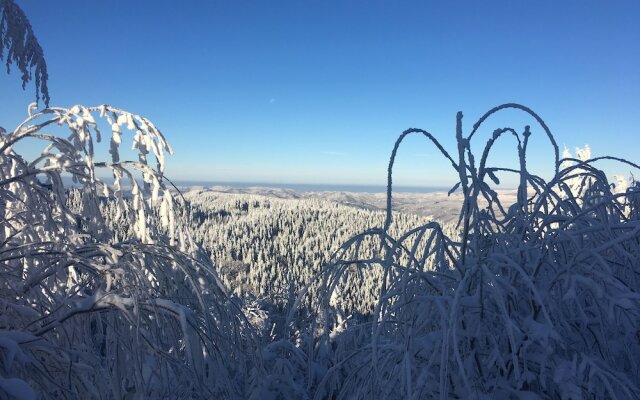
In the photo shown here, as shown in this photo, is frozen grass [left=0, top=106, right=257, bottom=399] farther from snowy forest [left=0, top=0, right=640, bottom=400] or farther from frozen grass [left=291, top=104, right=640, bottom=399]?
frozen grass [left=291, top=104, right=640, bottom=399]

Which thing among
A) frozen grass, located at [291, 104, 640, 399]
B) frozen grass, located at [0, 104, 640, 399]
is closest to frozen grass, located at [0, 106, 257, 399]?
frozen grass, located at [0, 104, 640, 399]

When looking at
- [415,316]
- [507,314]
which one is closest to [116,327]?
[415,316]

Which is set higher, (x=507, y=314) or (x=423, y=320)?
(x=507, y=314)

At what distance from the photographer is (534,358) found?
174 centimetres

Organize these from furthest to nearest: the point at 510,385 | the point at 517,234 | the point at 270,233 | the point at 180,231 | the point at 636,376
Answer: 1. the point at 270,233
2. the point at 180,231
3. the point at 517,234
4. the point at 636,376
5. the point at 510,385

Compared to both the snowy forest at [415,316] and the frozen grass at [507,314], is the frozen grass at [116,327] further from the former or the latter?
the frozen grass at [507,314]

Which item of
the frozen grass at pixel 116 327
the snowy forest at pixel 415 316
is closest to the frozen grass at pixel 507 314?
the snowy forest at pixel 415 316

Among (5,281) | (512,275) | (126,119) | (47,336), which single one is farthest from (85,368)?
(126,119)

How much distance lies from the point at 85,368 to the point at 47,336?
23.5 inches

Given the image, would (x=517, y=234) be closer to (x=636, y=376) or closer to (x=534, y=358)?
(x=534, y=358)

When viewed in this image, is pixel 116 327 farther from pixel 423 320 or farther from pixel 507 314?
pixel 507 314

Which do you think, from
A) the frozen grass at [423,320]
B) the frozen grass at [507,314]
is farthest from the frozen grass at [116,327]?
the frozen grass at [507,314]

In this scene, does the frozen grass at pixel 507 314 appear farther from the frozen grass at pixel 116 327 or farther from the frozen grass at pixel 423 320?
the frozen grass at pixel 116 327

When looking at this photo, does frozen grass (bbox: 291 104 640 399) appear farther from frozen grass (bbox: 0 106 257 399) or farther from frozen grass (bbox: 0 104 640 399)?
frozen grass (bbox: 0 106 257 399)
